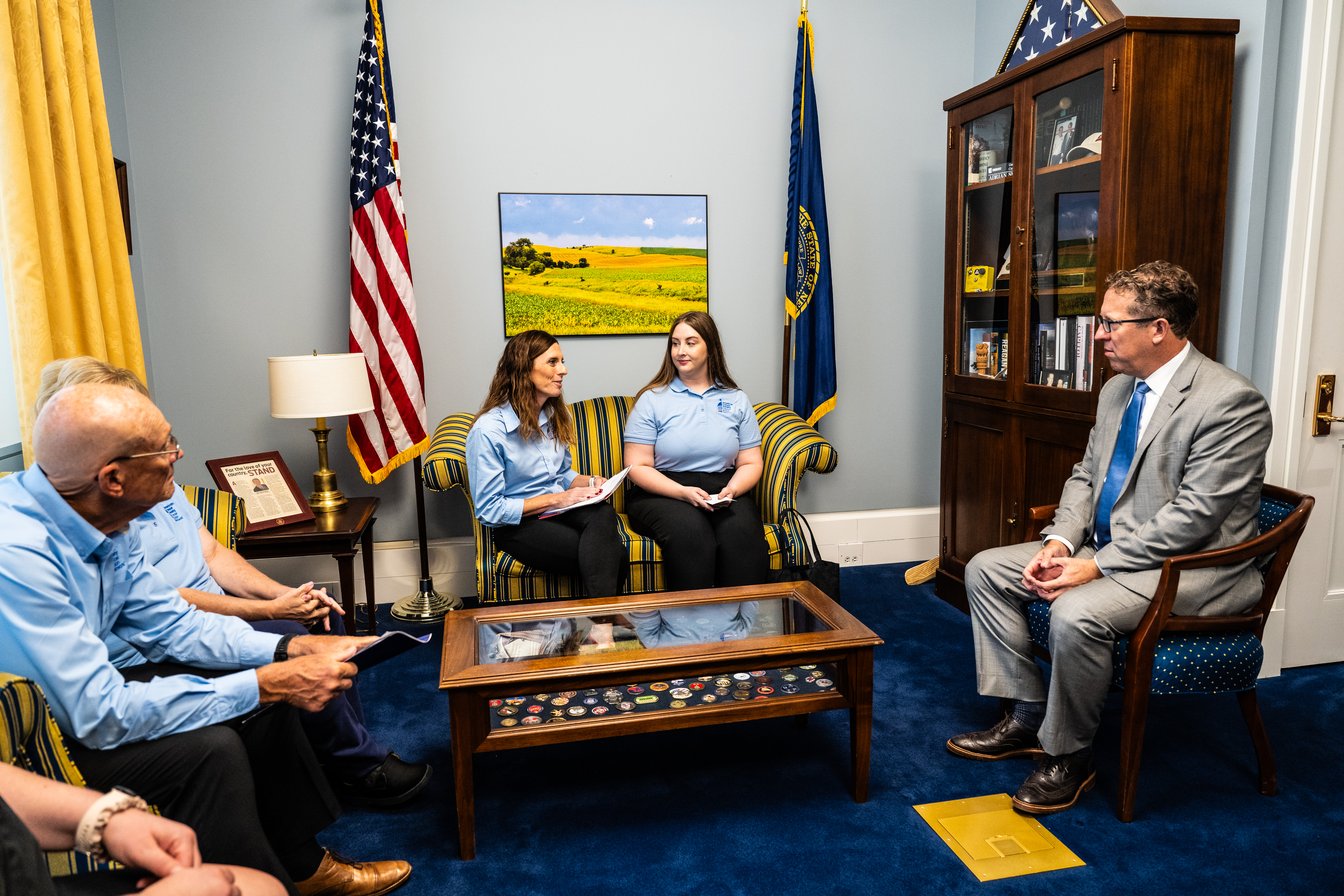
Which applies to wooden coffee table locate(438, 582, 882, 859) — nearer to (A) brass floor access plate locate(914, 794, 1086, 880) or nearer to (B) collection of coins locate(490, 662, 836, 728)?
(B) collection of coins locate(490, 662, 836, 728)

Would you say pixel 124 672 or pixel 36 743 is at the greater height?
pixel 36 743

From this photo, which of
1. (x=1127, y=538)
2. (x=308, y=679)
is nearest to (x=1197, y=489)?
(x=1127, y=538)

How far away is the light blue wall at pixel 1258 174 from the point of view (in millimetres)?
2584

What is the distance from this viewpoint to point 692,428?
327 cm

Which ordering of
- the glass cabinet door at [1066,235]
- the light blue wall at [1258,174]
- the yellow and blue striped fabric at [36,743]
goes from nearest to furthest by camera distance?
the yellow and blue striped fabric at [36,743]
the light blue wall at [1258,174]
the glass cabinet door at [1066,235]

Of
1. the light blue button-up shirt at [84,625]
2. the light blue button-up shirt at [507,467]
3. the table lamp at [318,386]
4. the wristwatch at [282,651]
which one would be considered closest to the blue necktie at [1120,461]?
the light blue button-up shirt at [507,467]

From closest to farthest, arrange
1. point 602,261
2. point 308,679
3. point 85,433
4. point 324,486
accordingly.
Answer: point 85,433
point 308,679
point 324,486
point 602,261

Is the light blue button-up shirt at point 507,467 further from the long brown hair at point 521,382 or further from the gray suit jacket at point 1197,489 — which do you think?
the gray suit jacket at point 1197,489

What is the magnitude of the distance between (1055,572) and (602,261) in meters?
2.27

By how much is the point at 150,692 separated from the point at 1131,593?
206cm

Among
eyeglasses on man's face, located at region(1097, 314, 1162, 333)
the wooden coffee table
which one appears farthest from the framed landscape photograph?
eyeglasses on man's face, located at region(1097, 314, 1162, 333)

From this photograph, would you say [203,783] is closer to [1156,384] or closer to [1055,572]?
[1055,572]

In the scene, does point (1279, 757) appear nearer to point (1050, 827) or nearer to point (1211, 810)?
point (1211, 810)

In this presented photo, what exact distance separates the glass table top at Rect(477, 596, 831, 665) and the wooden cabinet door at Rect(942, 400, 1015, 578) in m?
1.23
